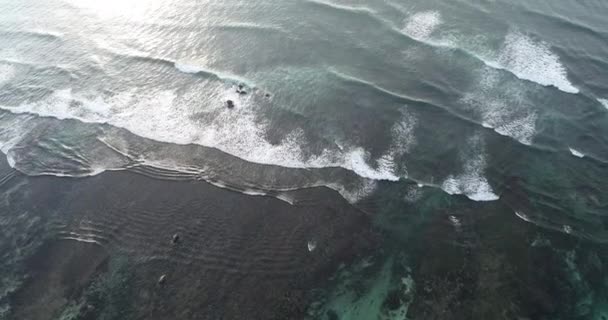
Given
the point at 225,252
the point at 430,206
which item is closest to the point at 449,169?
the point at 430,206

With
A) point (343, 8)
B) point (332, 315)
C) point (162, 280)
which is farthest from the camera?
point (343, 8)

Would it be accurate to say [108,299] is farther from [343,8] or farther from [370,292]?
[343,8]

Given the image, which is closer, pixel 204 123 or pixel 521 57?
pixel 204 123

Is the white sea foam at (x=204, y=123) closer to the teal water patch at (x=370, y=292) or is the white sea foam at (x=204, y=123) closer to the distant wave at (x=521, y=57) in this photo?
the teal water patch at (x=370, y=292)

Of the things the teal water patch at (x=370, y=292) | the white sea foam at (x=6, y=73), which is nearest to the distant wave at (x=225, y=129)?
the white sea foam at (x=6, y=73)

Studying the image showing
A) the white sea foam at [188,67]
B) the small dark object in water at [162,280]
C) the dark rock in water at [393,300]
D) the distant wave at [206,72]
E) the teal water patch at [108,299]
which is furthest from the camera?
the white sea foam at [188,67]

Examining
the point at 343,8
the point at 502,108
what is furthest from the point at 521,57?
the point at 343,8

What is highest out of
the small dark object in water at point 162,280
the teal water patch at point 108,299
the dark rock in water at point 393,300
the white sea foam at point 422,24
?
the white sea foam at point 422,24
